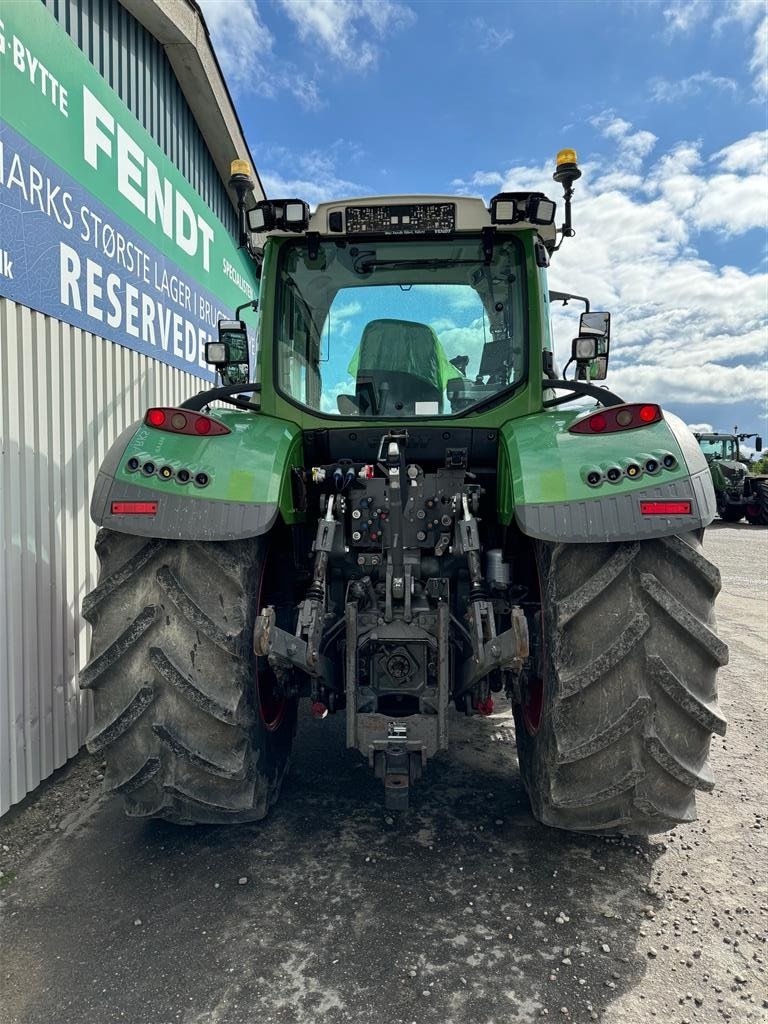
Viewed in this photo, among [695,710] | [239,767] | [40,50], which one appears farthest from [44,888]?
[40,50]

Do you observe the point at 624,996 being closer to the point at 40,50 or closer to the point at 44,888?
the point at 44,888

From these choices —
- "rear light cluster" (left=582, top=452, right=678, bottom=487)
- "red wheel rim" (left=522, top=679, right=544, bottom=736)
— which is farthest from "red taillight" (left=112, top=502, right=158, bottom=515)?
"red wheel rim" (left=522, top=679, right=544, bottom=736)

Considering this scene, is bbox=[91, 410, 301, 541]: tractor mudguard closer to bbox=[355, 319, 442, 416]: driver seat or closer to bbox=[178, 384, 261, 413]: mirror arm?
bbox=[178, 384, 261, 413]: mirror arm

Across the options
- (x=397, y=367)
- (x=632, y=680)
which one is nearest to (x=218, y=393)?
(x=397, y=367)

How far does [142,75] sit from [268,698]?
16.3 feet

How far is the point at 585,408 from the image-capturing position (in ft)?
10.0

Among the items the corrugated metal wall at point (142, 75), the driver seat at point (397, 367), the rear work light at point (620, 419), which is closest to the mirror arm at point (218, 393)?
the driver seat at point (397, 367)

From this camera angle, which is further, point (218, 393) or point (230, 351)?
point (230, 351)

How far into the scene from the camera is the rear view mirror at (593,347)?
3416 millimetres

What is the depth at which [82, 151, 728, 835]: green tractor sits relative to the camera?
2350 millimetres

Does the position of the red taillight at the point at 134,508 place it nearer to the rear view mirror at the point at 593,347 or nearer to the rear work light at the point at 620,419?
the rear work light at the point at 620,419

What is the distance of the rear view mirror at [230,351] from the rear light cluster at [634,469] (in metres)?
2.16

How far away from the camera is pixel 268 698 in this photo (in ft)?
9.87

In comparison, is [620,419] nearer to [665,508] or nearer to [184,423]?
[665,508]
